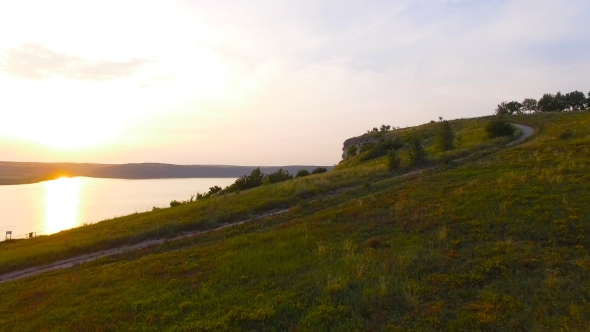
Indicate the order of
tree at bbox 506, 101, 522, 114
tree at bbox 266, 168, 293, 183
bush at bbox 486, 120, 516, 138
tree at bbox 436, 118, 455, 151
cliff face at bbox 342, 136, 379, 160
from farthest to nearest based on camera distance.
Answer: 1. tree at bbox 506, 101, 522, 114
2. cliff face at bbox 342, 136, 379, 160
3. tree at bbox 266, 168, 293, 183
4. bush at bbox 486, 120, 516, 138
5. tree at bbox 436, 118, 455, 151

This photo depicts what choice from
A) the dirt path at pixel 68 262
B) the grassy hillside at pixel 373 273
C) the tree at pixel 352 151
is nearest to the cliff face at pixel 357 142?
the tree at pixel 352 151

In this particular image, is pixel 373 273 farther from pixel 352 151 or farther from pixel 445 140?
pixel 352 151

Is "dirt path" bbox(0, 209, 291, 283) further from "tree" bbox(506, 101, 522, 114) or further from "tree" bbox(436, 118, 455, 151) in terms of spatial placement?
"tree" bbox(506, 101, 522, 114)

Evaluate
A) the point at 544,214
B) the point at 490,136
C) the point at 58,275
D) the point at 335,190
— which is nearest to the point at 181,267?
the point at 58,275

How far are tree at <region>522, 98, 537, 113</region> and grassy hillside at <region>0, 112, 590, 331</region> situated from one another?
217 feet

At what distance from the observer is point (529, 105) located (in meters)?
78.1

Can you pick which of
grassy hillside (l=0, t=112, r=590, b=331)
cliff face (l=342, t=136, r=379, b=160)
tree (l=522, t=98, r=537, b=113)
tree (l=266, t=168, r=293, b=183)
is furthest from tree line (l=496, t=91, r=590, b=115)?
grassy hillside (l=0, t=112, r=590, b=331)

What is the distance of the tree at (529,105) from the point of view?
3038 inches

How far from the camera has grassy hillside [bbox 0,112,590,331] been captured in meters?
7.68

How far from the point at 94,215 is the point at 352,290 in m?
59.3

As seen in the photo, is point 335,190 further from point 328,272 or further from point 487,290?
point 487,290

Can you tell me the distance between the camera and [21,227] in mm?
52656

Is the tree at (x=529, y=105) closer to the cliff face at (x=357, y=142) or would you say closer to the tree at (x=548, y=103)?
the tree at (x=548, y=103)

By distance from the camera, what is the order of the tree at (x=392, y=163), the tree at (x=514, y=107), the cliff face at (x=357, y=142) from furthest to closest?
the tree at (x=514, y=107), the cliff face at (x=357, y=142), the tree at (x=392, y=163)
